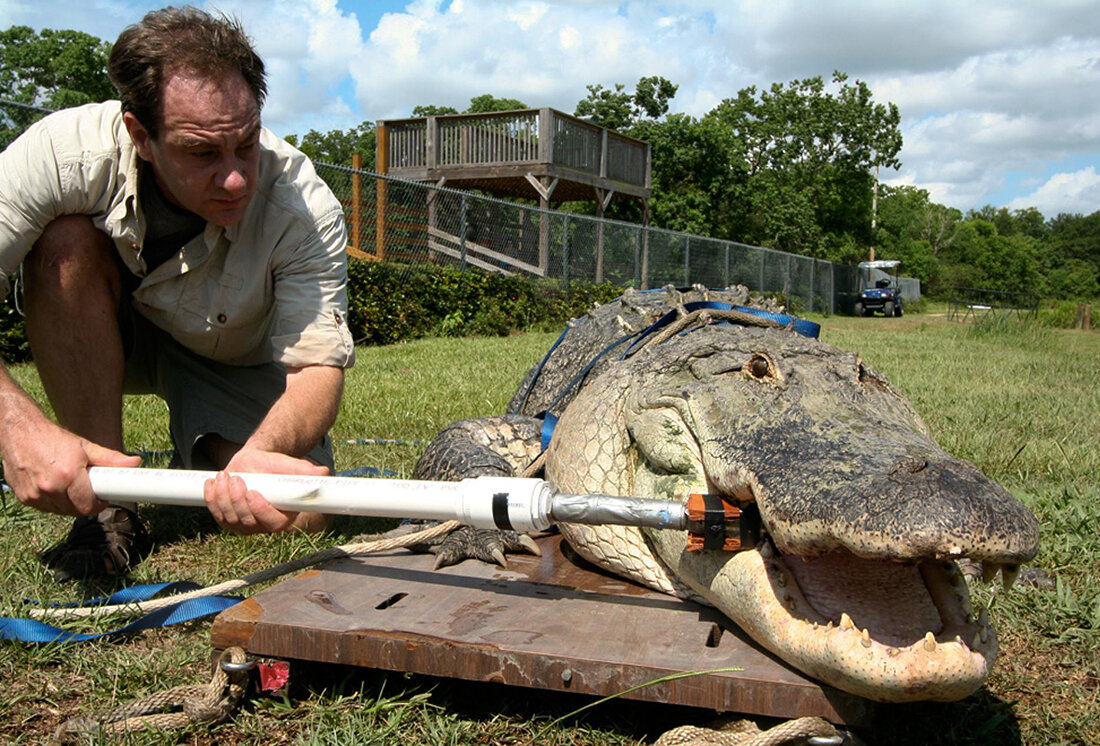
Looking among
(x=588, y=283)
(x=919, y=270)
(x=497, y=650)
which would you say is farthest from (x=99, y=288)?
(x=919, y=270)

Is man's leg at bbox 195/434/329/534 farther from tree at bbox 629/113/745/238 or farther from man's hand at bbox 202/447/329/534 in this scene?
tree at bbox 629/113/745/238

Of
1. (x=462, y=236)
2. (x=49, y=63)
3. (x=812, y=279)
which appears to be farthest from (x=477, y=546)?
(x=49, y=63)

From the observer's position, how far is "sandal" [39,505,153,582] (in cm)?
246

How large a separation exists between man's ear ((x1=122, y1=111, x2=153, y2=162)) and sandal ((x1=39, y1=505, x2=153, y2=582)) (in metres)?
1.04

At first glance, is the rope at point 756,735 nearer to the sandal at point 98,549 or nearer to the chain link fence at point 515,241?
the sandal at point 98,549

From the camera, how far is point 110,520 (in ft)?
8.52

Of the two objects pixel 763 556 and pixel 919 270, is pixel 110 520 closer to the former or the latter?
pixel 763 556

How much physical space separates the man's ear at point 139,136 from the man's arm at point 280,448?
0.73 m

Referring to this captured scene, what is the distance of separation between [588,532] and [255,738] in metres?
0.89

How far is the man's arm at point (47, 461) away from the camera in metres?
1.92

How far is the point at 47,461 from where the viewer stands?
192 centimetres

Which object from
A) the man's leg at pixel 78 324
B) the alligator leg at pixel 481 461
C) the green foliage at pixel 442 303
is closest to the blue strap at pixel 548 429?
the alligator leg at pixel 481 461

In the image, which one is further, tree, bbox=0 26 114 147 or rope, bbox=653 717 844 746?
tree, bbox=0 26 114 147

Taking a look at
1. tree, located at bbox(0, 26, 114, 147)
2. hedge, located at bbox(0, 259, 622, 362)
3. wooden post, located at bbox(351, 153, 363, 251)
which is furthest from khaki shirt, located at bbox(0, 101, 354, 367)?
tree, located at bbox(0, 26, 114, 147)
